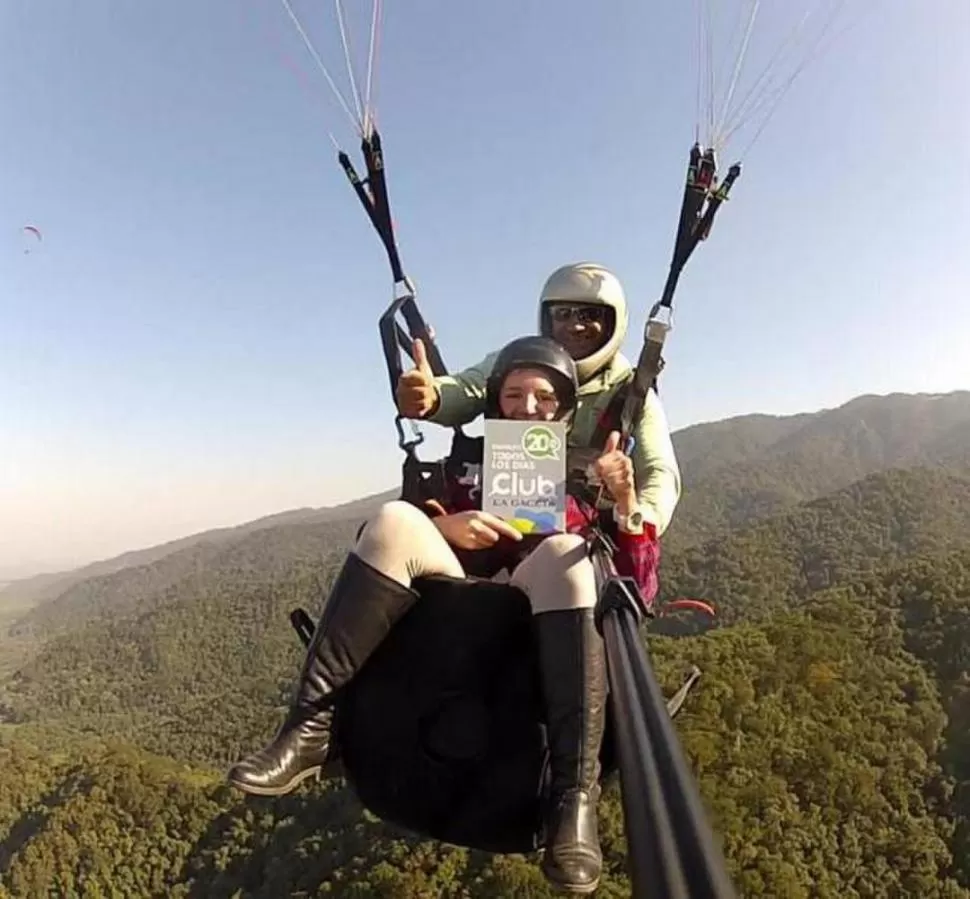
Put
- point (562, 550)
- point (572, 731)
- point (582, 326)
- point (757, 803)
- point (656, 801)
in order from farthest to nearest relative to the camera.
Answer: point (757, 803), point (582, 326), point (562, 550), point (572, 731), point (656, 801)

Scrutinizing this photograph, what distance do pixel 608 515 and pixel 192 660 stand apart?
128m

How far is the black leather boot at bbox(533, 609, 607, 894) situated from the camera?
1.73m

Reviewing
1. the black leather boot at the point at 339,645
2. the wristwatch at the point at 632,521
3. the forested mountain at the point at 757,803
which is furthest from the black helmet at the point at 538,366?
the forested mountain at the point at 757,803

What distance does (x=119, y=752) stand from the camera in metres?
53.6

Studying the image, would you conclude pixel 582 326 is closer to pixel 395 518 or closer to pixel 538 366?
pixel 538 366

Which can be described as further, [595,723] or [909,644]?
[909,644]

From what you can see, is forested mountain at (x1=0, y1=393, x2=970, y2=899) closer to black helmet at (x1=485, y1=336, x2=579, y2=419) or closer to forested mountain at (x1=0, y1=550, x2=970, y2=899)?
forested mountain at (x1=0, y1=550, x2=970, y2=899)

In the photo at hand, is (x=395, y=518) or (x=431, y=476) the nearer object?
(x=395, y=518)

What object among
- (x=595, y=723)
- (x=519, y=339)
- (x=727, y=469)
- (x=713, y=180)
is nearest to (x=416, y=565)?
(x=595, y=723)

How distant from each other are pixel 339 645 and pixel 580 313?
4.66 feet

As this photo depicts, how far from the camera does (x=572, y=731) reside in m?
1.82

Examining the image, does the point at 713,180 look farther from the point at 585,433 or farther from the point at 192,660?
the point at 192,660

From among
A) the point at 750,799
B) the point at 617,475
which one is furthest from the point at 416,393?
the point at 750,799

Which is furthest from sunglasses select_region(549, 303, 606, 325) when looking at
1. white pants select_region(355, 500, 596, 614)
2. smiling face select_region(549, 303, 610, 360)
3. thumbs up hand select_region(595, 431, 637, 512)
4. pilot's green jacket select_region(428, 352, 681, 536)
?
white pants select_region(355, 500, 596, 614)
